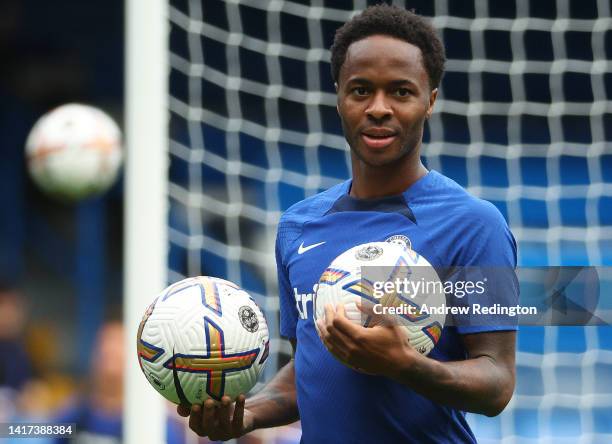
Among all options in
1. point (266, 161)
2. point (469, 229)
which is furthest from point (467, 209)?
point (266, 161)

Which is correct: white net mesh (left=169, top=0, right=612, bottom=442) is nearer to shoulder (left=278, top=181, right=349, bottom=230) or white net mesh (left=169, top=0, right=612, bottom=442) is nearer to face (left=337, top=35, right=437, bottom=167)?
shoulder (left=278, top=181, right=349, bottom=230)

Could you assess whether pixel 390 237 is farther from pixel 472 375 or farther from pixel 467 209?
pixel 472 375

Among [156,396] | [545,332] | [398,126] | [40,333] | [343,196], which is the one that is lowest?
[40,333]

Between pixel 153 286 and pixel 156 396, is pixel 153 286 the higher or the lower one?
the higher one

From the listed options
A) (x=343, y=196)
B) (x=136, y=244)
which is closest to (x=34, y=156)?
(x=136, y=244)

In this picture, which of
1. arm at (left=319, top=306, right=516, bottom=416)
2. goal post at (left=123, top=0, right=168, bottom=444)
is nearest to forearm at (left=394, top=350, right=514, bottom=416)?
arm at (left=319, top=306, right=516, bottom=416)

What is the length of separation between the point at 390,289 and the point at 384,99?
1.77ft

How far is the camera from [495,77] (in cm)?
956

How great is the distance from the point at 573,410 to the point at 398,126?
439 centimetres

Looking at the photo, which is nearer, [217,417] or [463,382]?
[463,382]

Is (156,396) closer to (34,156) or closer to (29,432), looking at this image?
(29,432)

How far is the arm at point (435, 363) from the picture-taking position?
2359 mm

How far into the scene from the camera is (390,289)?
2.46 meters

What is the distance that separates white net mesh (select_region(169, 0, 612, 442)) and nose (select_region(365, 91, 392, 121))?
3.12 meters
